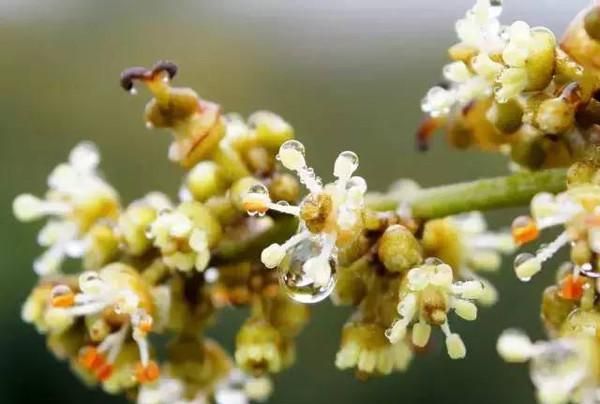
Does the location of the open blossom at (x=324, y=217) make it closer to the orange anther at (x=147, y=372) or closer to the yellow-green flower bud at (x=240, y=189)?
the yellow-green flower bud at (x=240, y=189)

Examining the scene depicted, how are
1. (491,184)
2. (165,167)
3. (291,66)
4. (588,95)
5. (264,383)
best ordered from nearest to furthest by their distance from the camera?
(588,95), (491,184), (264,383), (165,167), (291,66)

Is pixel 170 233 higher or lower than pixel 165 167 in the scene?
lower

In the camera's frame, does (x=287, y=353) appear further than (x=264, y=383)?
No

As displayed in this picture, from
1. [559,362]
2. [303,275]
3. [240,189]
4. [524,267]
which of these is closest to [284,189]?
[240,189]

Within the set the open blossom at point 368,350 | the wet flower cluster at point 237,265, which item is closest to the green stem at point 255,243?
the wet flower cluster at point 237,265

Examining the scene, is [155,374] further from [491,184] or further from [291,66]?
[291,66]

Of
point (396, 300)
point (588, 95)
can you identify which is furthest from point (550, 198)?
point (396, 300)
